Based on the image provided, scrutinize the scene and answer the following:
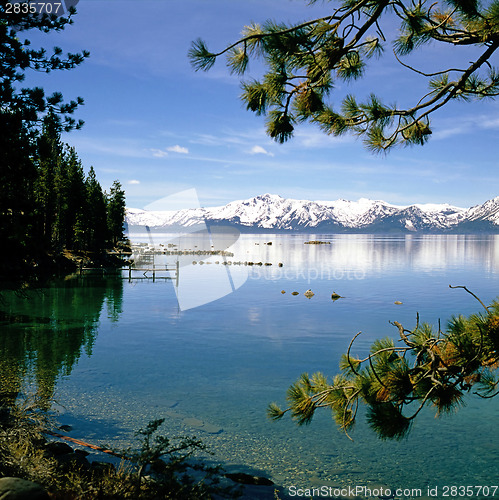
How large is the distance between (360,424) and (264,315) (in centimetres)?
1883

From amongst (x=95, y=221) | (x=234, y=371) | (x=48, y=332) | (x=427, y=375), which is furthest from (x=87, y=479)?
(x=95, y=221)

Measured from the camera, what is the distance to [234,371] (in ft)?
Answer: 58.1

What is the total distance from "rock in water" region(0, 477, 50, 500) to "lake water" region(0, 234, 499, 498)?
470 centimetres

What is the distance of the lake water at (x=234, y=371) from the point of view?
408 inches

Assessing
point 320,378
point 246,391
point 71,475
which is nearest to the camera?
point 320,378

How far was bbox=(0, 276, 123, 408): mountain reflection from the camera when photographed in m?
15.2

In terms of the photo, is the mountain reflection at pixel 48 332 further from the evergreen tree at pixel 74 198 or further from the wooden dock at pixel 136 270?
the evergreen tree at pixel 74 198

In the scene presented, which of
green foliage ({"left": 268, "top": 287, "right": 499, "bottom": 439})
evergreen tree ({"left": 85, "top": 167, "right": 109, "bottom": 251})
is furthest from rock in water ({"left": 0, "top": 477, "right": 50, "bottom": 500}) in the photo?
evergreen tree ({"left": 85, "top": 167, "right": 109, "bottom": 251})

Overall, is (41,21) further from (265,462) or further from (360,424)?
(360,424)

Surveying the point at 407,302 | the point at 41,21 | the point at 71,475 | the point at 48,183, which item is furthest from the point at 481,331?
the point at 48,183

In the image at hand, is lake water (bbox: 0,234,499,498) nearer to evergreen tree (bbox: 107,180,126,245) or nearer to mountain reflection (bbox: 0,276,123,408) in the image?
mountain reflection (bbox: 0,276,123,408)

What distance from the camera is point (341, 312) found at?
32156 mm

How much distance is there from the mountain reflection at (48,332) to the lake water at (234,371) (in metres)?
0.08

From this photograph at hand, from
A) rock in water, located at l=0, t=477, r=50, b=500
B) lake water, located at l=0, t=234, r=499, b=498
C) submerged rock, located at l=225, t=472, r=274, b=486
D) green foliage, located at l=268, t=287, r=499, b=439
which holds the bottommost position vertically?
lake water, located at l=0, t=234, r=499, b=498
